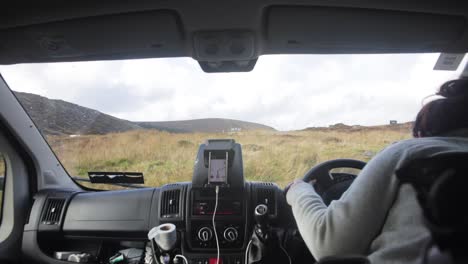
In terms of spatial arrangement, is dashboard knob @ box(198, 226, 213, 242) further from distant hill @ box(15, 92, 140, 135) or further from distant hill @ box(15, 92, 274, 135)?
distant hill @ box(15, 92, 140, 135)

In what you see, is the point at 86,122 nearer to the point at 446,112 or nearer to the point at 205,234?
the point at 205,234

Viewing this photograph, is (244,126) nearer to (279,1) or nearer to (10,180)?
(279,1)

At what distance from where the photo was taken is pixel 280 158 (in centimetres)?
259

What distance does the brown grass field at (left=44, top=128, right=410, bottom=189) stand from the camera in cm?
244

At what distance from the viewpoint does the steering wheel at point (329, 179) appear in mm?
2119

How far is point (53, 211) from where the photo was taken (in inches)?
111

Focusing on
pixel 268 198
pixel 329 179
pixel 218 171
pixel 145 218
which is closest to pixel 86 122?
pixel 145 218

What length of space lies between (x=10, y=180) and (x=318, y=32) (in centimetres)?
257

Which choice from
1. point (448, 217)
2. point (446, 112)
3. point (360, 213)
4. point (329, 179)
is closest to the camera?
point (448, 217)

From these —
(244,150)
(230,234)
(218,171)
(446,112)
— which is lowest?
(230,234)

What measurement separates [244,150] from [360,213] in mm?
1413

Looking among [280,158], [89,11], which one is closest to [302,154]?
[280,158]

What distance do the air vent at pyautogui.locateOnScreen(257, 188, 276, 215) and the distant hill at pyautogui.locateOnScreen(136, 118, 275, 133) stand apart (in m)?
0.45

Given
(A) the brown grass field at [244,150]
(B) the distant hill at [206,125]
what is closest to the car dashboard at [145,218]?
(A) the brown grass field at [244,150]
